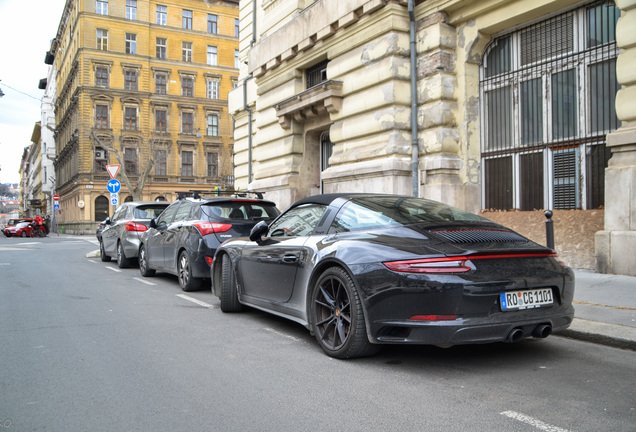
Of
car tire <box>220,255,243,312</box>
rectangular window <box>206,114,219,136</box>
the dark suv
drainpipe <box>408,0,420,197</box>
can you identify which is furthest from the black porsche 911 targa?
rectangular window <box>206,114,219,136</box>

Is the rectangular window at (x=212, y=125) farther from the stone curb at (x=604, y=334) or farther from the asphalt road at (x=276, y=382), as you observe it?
the stone curb at (x=604, y=334)

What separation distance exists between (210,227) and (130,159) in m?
46.6

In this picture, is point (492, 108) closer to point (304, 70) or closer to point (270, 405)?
point (304, 70)

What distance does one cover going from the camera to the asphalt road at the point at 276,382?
3283 mm

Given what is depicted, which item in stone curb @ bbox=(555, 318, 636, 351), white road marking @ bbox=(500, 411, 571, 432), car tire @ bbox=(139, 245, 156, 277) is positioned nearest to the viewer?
white road marking @ bbox=(500, 411, 571, 432)

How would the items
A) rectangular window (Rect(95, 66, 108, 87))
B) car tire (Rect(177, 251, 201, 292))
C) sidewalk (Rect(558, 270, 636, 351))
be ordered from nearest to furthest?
sidewalk (Rect(558, 270, 636, 351)) → car tire (Rect(177, 251, 201, 292)) → rectangular window (Rect(95, 66, 108, 87))

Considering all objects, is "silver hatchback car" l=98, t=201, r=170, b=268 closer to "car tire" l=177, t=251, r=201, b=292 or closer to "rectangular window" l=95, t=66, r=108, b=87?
"car tire" l=177, t=251, r=201, b=292

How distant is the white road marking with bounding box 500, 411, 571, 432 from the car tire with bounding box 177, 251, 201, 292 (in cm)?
624

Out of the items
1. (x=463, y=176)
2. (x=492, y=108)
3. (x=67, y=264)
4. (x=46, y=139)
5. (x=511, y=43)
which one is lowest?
(x=67, y=264)

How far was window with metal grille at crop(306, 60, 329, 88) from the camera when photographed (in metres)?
15.2

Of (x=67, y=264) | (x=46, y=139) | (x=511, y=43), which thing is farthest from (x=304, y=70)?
(x=46, y=139)

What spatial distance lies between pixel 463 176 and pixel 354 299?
7.59 meters

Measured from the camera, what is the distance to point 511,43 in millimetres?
10734

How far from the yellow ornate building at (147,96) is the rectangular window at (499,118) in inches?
1624
